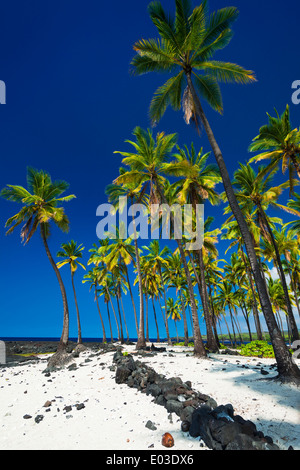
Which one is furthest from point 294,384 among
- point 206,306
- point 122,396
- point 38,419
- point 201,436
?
point 206,306

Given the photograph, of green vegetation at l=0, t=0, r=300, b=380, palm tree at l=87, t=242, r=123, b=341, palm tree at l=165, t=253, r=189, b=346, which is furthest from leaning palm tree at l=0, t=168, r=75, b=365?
palm tree at l=165, t=253, r=189, b=346

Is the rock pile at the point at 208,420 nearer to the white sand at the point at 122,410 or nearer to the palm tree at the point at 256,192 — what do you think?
the white sand at the point at 122,410

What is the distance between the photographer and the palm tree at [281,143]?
52.9 feet

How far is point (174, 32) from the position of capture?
10.8 m

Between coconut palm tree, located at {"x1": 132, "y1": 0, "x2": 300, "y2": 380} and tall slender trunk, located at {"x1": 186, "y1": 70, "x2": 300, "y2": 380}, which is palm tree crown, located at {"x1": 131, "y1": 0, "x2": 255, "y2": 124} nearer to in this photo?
coconut palm tree, located at {"x1": 132, "y1": 0, "x2": 300, "y2": 380}

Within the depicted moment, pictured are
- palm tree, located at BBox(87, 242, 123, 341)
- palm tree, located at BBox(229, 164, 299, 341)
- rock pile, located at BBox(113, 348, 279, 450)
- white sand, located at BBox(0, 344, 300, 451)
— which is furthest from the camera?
palm tree, located at BBox(87, 242, 123, 341)

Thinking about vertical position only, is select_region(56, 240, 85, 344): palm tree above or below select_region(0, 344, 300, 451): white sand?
above

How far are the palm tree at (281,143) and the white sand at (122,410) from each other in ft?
44.4

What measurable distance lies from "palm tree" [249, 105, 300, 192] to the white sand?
44.4 ft

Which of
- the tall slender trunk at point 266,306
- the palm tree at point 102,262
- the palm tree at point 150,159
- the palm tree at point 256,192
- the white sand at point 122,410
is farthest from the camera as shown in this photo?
the palm tree at point 102,262

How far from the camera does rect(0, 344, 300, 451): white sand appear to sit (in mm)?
4504

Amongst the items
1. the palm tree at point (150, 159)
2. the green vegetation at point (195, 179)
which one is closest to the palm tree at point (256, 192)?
the green vegetation at point (195, 179)

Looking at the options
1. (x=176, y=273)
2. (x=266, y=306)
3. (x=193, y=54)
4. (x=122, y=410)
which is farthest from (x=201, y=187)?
(x=176, y=273)
